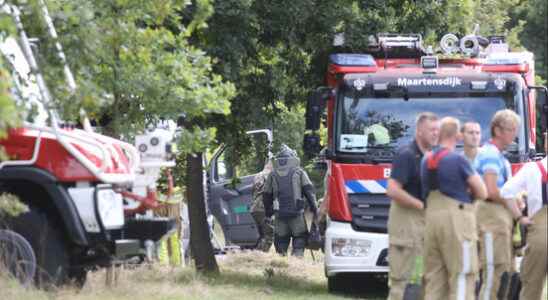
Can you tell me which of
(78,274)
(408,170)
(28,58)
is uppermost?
(28,58)

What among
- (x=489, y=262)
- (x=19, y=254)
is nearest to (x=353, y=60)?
(x=489, y=262)

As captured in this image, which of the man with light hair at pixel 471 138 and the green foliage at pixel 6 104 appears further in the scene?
the man with light hair at pixel 471 138

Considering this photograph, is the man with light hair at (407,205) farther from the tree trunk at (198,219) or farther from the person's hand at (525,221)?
the tree trunk at (198,219)

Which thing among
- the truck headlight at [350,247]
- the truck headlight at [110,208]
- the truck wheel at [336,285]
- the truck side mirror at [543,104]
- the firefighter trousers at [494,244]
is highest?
the truck side mirror at [543,104]

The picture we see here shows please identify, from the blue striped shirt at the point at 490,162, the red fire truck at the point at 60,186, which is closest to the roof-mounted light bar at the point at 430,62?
the blue striped shirt at the point at 490,162

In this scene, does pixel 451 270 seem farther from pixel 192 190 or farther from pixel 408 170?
pixel 192 190

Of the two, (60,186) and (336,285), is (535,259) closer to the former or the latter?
(60,186)

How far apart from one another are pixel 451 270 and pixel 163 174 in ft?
17.1

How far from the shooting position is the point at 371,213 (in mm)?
14547

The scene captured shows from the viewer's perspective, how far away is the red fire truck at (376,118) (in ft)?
47.6

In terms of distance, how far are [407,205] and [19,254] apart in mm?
3295

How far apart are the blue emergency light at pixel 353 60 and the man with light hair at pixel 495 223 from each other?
429cm

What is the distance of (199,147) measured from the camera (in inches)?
508

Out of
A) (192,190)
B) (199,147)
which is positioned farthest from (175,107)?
(192,190)
